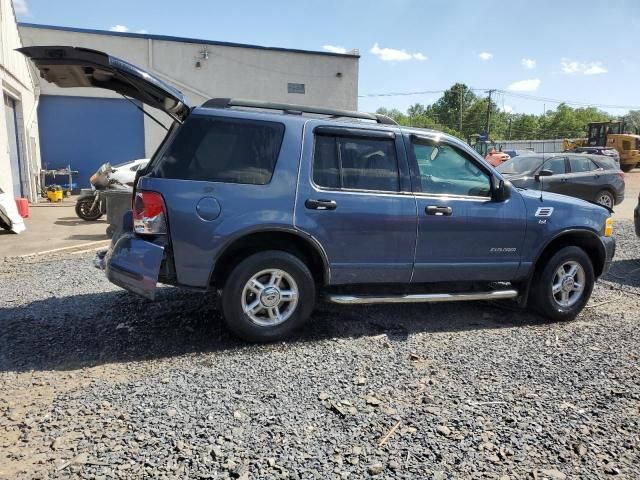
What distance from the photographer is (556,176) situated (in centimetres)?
1284

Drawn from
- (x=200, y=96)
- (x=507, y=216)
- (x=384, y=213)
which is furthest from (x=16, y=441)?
(x=200, y=96)

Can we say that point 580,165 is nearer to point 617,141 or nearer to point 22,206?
point 22,206

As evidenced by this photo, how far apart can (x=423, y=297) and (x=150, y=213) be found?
8.32 feet

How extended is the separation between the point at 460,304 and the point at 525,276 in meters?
0.88

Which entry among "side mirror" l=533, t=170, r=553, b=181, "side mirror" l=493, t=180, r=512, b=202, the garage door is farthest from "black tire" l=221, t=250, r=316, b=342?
the garage door

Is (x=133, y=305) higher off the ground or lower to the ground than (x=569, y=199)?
lower

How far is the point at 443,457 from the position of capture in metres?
2.85

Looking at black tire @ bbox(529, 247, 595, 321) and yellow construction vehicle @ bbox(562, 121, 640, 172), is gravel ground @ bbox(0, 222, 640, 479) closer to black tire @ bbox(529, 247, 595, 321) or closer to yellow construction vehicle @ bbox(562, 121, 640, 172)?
black tire @ bbox(529, 247, 595, 321)

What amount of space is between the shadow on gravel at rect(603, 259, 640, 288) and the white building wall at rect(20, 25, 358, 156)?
1712 cm

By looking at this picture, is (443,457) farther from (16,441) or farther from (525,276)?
(525,276)

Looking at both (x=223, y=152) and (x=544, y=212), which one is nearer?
(x=223, y=152)

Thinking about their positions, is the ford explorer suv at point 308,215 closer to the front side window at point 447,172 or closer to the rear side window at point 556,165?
the front side window at point 447,172

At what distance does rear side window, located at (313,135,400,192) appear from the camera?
4.52 metres

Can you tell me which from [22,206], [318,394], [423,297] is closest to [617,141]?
[22,206]
